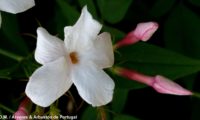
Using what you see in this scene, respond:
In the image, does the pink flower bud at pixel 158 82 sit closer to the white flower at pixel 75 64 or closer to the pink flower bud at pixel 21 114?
the white flower at pixel 75 64

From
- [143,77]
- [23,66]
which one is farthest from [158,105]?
[23,66]

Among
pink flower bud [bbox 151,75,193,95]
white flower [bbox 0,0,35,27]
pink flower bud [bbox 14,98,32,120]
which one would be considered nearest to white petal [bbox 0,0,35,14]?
white flower [bbox 0,0,35,27]

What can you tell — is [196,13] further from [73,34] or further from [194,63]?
[73,34]

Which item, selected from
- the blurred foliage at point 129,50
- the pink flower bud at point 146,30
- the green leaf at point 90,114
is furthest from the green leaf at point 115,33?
the green leaf at point 90,114

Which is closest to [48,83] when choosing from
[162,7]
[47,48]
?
[47,48]

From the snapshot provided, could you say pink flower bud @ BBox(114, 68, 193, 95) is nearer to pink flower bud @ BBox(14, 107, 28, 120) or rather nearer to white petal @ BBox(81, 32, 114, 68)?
white petal @ BBox(81, 32, 114, 68)

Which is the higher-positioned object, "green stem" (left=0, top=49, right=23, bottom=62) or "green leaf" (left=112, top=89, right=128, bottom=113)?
"green stem" (left=0, top=49, right=23, bottom=62)
